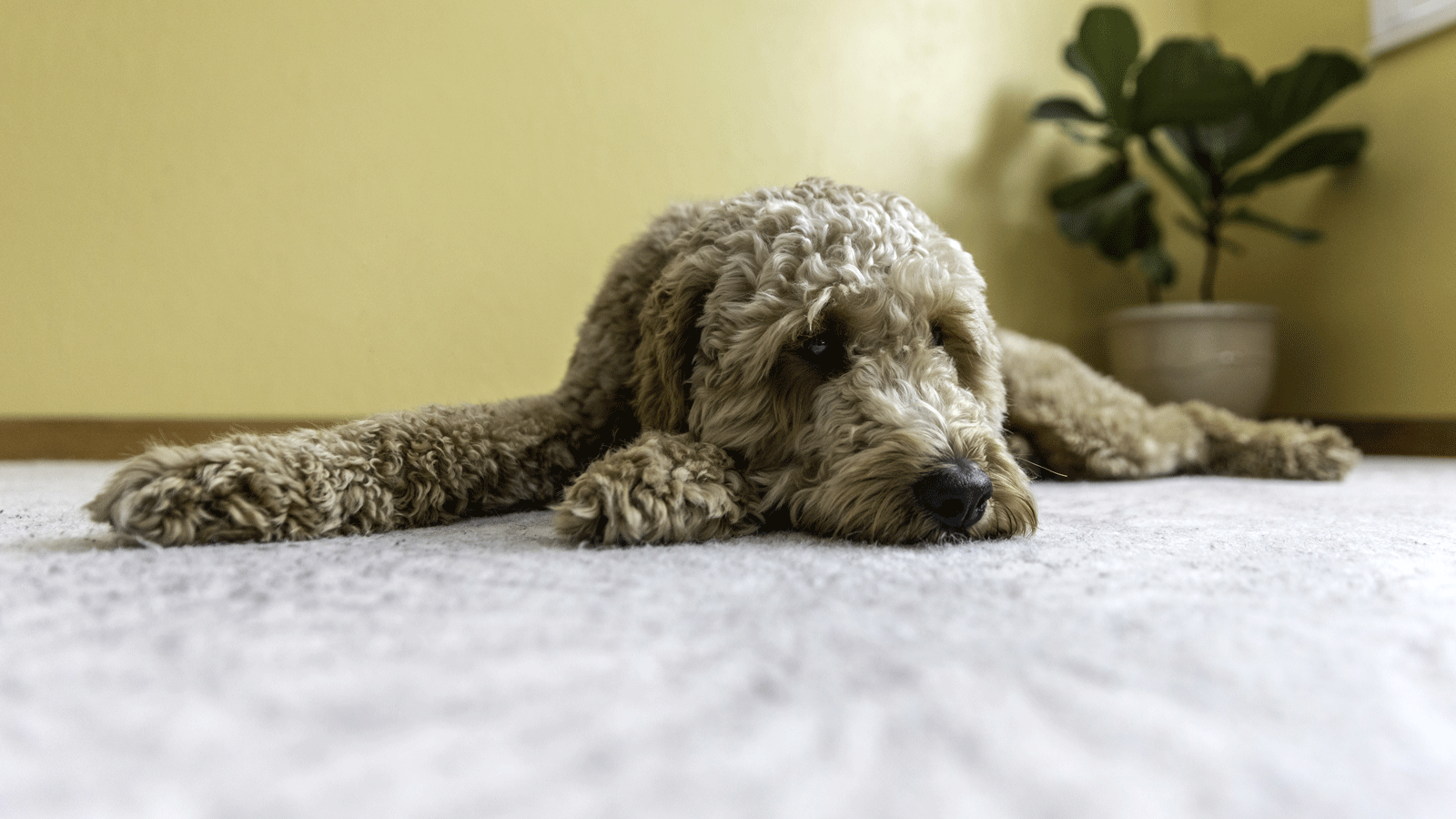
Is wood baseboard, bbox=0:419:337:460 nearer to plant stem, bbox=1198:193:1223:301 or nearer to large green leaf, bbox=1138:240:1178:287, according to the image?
large green leaf, bbox=1138:240:1178:287

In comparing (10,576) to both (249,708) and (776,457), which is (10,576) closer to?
(249,708)

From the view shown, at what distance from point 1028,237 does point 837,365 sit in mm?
2770

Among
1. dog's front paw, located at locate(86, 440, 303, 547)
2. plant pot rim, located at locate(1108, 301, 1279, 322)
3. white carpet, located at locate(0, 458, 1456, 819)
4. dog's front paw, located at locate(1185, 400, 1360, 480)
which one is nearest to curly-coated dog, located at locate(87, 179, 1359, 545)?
dog's front paw, located at locate(86, 440, 303, 547)

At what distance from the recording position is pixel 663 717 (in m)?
0.49

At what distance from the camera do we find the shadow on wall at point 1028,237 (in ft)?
11.3

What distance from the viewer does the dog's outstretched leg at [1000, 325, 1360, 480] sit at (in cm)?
183

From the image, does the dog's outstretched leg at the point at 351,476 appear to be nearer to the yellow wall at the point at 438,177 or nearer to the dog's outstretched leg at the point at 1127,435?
the dog's outstretched leg at the point at 1127,435

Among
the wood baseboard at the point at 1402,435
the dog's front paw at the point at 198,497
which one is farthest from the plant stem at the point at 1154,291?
the dog's front paw at the point at 198,497

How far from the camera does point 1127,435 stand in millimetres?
1858

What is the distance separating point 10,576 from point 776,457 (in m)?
0.84

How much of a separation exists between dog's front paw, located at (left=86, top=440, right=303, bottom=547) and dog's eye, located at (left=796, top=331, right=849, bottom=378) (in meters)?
0.68

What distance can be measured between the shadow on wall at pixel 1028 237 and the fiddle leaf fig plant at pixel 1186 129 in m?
0.15

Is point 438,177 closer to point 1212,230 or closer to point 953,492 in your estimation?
point 953,492

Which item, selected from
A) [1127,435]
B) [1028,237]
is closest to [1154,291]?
[1028,237]
